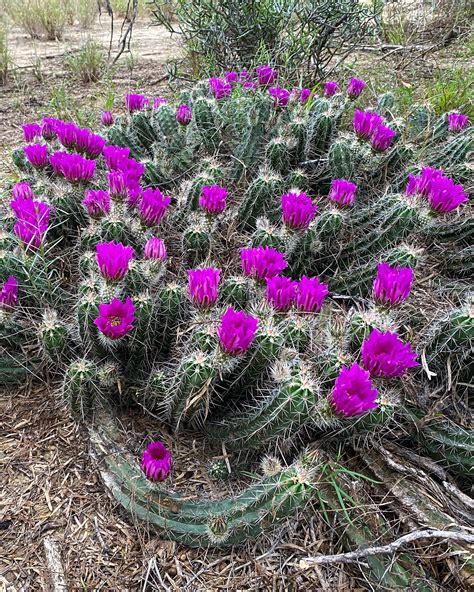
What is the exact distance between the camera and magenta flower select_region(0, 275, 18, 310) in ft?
6.48

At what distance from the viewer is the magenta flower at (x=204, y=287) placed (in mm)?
1774

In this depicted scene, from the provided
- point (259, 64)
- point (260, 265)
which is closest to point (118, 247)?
point (260, 265)

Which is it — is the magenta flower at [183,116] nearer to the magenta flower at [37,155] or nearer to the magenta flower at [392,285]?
the magenta flower at [37,155]

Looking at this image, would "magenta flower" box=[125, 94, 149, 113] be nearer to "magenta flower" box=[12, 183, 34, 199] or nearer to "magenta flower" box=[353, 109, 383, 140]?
"magenta flower" box=[12, 183, 34, 199]

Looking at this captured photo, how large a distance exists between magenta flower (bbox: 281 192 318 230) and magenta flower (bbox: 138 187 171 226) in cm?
55

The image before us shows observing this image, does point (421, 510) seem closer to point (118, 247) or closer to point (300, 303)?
point (300, 303)

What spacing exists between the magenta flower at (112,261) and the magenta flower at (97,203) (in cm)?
47

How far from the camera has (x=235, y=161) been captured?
2998 mm

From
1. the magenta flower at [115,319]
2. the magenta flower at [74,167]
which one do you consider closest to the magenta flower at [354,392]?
the magenta flower at [115,319]

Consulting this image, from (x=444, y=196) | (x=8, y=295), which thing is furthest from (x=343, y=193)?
(x=8, y=295)

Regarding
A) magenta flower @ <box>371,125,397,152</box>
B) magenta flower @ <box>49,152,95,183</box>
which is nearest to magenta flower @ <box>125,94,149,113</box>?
magenta flower @ <box>49,152,95,183</box>

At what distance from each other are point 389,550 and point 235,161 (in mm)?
2233

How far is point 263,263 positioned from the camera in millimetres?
1919

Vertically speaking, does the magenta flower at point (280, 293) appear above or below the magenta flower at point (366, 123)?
below
